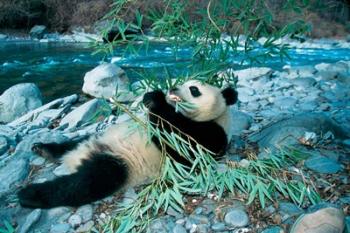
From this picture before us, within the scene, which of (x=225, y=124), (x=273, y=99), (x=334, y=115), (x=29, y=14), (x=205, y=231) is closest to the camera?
(x=205, y=231)

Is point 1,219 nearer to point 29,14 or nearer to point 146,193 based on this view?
point 146,193

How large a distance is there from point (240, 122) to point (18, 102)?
11.5 ft

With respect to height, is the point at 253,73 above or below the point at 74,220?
below

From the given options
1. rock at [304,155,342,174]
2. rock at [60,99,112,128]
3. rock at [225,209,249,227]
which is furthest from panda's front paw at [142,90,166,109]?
rock at [60,99,112,128]

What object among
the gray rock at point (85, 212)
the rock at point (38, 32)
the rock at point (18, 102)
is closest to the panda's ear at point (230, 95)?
the gray rock at point (85, 212)

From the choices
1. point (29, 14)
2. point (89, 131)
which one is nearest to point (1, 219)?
point (89, 131)

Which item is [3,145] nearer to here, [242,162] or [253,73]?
[242,162]

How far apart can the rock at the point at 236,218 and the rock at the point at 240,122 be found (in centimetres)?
126

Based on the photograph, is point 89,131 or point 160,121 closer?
point 160,121

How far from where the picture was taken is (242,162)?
246 cm

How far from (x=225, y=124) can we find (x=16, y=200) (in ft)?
4.48

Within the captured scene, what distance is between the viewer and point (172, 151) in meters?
2.40

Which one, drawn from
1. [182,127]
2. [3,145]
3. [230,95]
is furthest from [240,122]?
[3,145]

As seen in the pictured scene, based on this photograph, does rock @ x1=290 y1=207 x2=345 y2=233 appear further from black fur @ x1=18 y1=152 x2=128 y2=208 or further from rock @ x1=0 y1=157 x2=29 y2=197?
rock @ x1=0 y1=157 x2=29 y2=197
